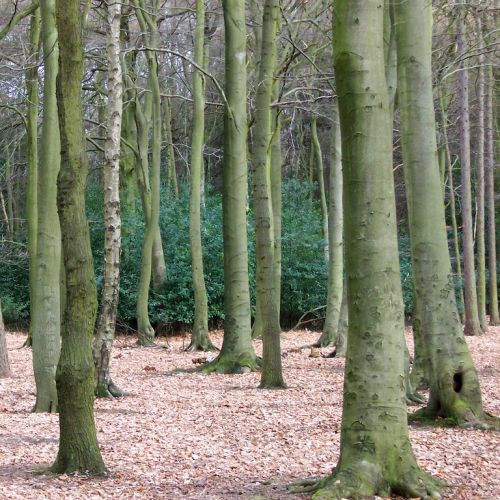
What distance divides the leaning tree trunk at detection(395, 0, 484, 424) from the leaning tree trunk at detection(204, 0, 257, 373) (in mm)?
5057

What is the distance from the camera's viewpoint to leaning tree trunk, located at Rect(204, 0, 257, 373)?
1291 centimetres

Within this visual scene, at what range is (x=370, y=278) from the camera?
4.95 m

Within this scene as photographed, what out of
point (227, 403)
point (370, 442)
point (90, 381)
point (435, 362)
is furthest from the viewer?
point (227, 403)

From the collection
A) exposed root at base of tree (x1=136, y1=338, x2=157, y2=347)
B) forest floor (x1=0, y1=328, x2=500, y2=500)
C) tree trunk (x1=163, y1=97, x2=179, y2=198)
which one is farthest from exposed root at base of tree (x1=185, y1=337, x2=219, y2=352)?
tree trunk (x1=163, y1=97, x2=179, y2=198)

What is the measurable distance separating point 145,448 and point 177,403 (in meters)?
2.88

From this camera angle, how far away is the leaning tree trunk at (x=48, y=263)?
8766mm

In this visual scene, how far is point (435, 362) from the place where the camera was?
7.68 metres

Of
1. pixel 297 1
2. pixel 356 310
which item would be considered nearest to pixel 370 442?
pixel 356 310

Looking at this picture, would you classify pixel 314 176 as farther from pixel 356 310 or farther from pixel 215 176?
pixel 356 310

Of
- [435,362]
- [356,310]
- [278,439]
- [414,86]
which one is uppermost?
[414,86]

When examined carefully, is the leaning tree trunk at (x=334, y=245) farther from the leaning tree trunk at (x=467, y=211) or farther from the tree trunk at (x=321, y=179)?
the tree trunk at (x=321, y=179)

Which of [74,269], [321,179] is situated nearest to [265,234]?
[74,269]

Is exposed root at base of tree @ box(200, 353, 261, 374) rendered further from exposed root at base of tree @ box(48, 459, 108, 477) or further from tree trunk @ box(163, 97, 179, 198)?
tree trunk @ box(163, 97, 179, 198)

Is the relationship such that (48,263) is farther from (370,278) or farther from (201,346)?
(201,346)
